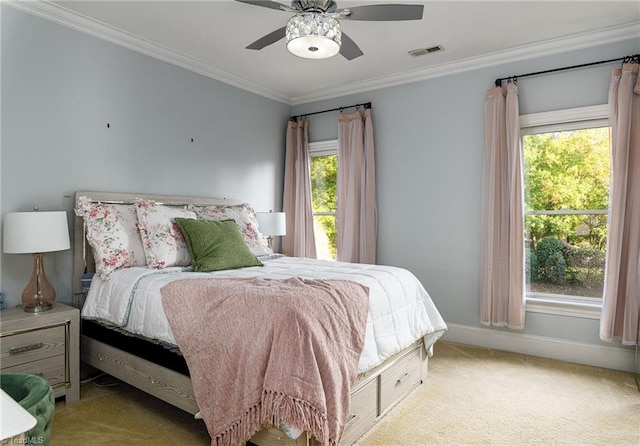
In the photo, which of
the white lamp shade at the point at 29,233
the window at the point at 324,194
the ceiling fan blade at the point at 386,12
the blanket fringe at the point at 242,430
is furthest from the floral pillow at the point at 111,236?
the window at the point at 324,194

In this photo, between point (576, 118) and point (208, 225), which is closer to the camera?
point (208, 225)

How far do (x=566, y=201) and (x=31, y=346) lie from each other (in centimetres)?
408

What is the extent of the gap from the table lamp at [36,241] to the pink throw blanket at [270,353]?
39.5 inches

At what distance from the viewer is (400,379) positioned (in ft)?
8.31

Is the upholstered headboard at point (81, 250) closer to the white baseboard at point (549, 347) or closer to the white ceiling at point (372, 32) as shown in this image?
the white ceiling at point (372, 32)

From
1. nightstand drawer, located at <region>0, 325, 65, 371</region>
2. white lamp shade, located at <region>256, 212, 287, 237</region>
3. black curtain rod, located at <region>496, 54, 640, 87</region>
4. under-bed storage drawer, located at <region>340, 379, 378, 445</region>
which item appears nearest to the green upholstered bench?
nightstand drawer, located at <region>0, 325, 65, 371</region>

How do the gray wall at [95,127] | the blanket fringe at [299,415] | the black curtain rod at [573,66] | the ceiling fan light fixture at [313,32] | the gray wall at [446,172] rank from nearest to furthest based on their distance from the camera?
the blanket fringe at [299,415] < the ceiling fan light fixture at [313,32] < the gray wall at [95,127] < the black curtain rod at [573,66] < the gray wall at [446,172]

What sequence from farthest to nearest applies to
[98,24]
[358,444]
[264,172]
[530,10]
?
[264,172] → [98,24] → [530,10] → [358,444]

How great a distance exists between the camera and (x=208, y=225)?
2971 millimetres

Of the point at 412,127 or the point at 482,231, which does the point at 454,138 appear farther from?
the point at 482,231

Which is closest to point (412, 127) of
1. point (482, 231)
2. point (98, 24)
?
point (482, 231)

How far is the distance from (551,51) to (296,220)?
3.03 meters

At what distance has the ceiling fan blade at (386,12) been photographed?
7.11ft

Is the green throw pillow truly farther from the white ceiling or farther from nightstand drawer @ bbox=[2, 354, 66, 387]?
the white ceiling
